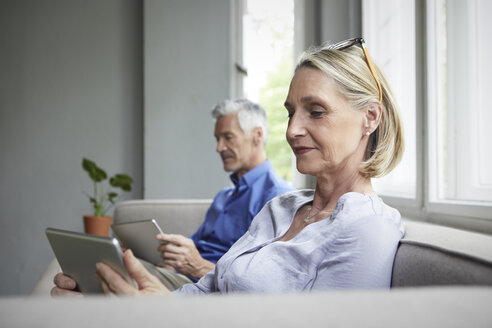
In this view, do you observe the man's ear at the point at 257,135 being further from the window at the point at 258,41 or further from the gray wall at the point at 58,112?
the gray wall at the point at 58,112

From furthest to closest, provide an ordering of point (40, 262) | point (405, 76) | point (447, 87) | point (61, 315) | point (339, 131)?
point (40, 262), point (405, 76), point (447, 87), point (339, 131), point (61, 315)

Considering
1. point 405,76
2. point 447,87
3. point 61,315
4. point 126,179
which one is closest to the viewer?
point 61,315

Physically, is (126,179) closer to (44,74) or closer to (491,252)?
(44,74)

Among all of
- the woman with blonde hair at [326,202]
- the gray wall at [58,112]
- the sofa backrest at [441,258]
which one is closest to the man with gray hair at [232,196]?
the woman with blonde hair at [326,202]

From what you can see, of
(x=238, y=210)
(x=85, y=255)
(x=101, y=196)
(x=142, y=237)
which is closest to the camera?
(x=85, y=255)

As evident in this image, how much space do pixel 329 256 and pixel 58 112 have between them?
11.5ft

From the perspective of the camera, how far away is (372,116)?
110 cm

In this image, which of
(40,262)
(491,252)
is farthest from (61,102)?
(491,252)

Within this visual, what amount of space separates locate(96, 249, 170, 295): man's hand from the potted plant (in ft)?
7.40

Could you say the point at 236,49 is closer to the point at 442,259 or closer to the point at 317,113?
the point at 317,113

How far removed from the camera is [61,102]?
3842 mm

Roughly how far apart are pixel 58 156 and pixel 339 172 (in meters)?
3.29

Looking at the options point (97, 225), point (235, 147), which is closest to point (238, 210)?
point (235, 147)

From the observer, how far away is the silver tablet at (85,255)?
0.91 meters
